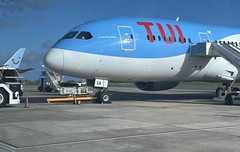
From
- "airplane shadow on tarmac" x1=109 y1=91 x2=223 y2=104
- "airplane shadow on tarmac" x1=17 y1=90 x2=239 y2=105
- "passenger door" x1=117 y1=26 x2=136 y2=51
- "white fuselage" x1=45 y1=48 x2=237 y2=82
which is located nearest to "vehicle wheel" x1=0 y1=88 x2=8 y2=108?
"white fuselage" x1=45 y1=48 x2=237 y2=82

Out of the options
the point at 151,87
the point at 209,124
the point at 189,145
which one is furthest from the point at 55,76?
the point at 189,145

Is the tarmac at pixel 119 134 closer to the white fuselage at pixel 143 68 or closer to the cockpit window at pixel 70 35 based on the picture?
the white fuselage at pixel 143 68

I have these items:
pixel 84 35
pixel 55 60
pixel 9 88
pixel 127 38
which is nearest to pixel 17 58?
pixel 9 88

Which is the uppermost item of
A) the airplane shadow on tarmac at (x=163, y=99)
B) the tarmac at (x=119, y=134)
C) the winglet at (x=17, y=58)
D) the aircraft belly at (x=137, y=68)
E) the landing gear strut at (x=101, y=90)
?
the winglet at (x=17, y=58)

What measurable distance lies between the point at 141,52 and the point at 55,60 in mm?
4366

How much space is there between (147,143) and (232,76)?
15402mm

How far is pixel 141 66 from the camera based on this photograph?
1858 centimetres

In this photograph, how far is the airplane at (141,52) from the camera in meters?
17.2

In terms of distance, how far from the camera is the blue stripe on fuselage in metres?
17.4

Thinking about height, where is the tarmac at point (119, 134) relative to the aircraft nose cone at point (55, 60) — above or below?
below

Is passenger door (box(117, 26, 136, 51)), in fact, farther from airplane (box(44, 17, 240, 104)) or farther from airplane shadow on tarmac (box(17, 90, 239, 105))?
airplane shadow on tarmac (box(17, 90, 239, 105))

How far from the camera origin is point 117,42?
18.0 meters

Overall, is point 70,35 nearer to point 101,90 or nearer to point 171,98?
point 101,90

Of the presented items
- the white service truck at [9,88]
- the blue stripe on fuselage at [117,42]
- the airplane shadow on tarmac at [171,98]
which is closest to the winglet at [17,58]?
the airplane shadow on tarmac at [171,98]
